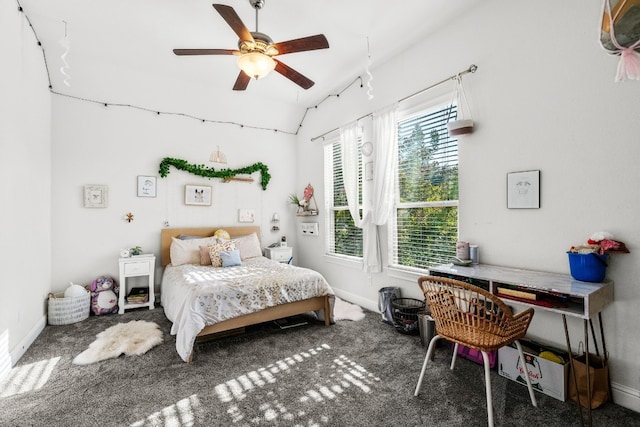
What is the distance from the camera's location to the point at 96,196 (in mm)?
3977

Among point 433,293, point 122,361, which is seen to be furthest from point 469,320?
point 122,361

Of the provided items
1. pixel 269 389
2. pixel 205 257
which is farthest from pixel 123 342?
pixel 269 389

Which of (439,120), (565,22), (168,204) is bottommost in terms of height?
(168,204)

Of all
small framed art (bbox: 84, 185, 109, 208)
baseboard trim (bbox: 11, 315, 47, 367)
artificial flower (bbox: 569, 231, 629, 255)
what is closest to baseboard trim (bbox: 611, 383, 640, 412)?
artificial flower (bbox: 569, 231, 629, 255)

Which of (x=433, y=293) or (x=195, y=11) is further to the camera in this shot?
(x=195, y=11)

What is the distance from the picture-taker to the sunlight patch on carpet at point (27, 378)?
85.4 inches

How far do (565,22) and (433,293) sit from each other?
2.22 metres

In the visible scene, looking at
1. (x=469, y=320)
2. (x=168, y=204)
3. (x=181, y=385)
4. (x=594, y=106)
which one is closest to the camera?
(x=469, y=320)

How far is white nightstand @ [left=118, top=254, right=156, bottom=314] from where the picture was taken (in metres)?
3.84

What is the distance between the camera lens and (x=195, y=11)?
283cm

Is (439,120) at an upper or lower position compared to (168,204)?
upper

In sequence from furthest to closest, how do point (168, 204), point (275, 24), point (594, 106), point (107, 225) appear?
point (168, 204) → point (107, 225) → point (275, 24) → point (594, 106)

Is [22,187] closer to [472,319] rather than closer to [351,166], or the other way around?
[351,166]

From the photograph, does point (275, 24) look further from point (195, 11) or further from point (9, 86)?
point (9, 86)
